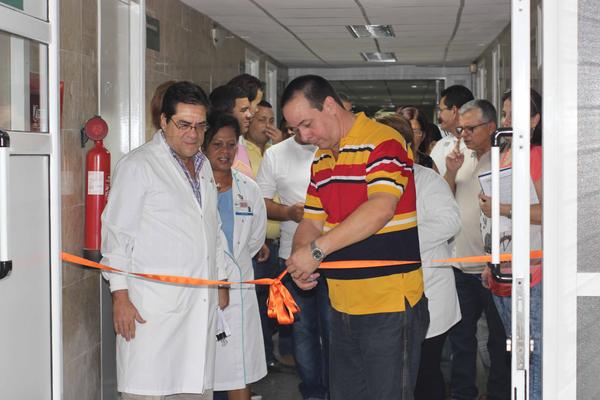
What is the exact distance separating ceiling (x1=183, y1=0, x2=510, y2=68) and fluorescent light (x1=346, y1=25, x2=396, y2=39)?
0.09m

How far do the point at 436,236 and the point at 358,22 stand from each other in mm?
4552

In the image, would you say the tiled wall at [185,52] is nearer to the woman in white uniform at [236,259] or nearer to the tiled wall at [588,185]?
the woman in white uniform at [236,259]

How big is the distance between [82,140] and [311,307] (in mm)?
1673

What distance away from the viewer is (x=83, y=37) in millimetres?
4539

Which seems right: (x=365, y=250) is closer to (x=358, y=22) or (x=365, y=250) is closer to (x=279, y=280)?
(x=279, y=280)

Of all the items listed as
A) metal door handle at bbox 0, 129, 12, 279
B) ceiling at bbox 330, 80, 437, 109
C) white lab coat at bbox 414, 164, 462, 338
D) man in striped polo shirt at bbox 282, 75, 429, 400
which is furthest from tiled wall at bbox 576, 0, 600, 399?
ceiling at bbox 330, 80, 437, 109

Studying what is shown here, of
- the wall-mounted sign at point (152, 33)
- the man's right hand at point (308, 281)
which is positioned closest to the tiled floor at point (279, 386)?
the man's right hand at point (308, 281)

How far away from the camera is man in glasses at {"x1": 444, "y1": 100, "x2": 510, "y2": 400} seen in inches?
192

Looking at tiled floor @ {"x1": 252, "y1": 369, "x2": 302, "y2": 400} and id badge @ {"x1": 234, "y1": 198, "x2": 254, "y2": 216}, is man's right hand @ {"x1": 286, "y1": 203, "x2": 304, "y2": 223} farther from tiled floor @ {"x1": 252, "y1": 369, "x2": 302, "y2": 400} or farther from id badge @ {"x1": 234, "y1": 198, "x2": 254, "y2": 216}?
tiled floor @ {"x1": 252, "y1": 369, "x2": 302, "y2": 400}

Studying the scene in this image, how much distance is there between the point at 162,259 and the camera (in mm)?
3871

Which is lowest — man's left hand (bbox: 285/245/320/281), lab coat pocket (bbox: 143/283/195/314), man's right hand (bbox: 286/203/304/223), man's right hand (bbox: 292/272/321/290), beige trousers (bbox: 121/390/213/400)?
beige trousers (bbox: 121/390/213/400)

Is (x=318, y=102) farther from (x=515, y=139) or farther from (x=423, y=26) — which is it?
(x=423, y=26)

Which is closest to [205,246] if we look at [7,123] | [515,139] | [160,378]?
[160,378]

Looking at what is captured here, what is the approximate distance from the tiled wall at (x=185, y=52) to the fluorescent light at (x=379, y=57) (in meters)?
2.74
